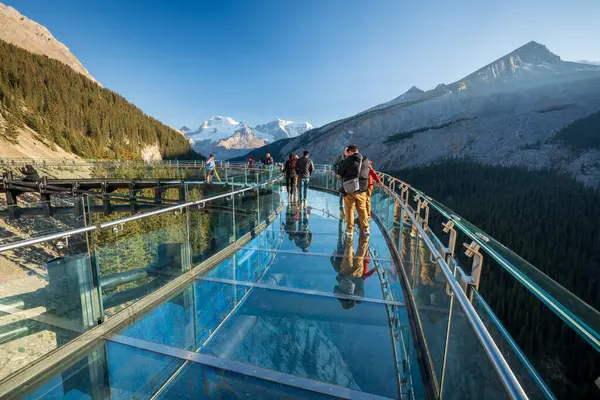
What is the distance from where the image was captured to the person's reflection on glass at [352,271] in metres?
3.79

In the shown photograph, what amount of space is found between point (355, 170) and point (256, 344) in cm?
383

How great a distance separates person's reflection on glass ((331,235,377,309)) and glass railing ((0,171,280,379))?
2.18 metres

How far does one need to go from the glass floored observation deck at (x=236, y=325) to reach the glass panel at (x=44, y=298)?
12 mm

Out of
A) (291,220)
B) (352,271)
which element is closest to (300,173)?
(291,220)

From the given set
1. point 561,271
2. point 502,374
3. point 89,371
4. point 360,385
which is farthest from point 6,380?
point 561,271

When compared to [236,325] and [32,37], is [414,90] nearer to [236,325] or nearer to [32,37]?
[32,37]

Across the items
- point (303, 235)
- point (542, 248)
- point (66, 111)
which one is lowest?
point (542, 248)

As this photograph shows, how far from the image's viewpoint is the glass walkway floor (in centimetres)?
226

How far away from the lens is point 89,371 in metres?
2.41

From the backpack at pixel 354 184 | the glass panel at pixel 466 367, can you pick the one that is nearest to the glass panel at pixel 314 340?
the glass panel at pixel 466 367

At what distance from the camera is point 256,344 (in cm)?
277

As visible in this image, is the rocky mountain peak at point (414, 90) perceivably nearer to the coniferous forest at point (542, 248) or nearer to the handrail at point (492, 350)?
the coniferous forest at point (542, 248)

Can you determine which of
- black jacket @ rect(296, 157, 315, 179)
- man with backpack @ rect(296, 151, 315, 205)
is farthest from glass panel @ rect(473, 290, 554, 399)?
black jacket @ rect(296, 157, 315, 179)

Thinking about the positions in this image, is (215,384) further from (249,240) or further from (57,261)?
(249,240)
